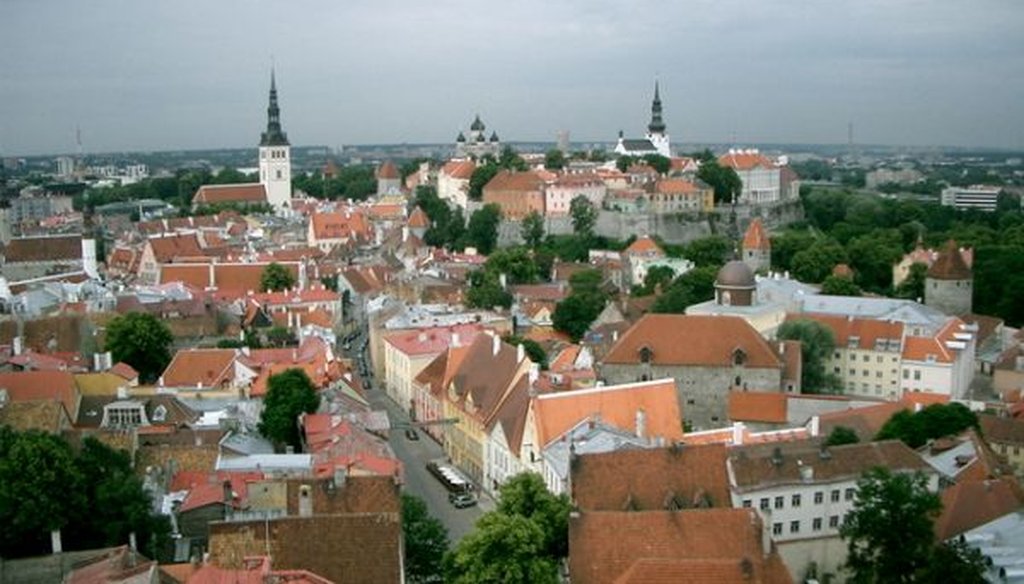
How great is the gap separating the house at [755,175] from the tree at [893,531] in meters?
79.3

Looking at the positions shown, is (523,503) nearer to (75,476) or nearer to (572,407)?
(572,407)

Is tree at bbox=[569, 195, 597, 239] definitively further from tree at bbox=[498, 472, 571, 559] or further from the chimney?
tree at bbox=[498, 472, 571, 559]

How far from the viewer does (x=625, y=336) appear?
1716 inches

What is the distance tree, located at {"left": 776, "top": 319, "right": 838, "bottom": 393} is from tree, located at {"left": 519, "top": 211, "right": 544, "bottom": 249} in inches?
1583

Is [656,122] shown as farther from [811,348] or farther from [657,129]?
[811,348]

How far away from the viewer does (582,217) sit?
86.9 metres

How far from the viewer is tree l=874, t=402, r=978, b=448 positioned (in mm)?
34500

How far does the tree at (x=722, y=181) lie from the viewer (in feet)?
313

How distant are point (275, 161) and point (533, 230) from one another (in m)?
42.9

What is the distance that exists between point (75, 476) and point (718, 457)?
1536 centimetres

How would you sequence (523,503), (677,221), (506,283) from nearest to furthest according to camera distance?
(523,503)
(506,283)
(677,221)

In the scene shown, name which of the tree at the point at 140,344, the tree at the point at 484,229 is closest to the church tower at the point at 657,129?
the tree at the point at 484,229

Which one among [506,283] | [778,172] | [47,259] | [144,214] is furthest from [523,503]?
[144,214]

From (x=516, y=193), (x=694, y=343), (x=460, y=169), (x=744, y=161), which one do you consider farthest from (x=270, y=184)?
(x=694, y=343)
